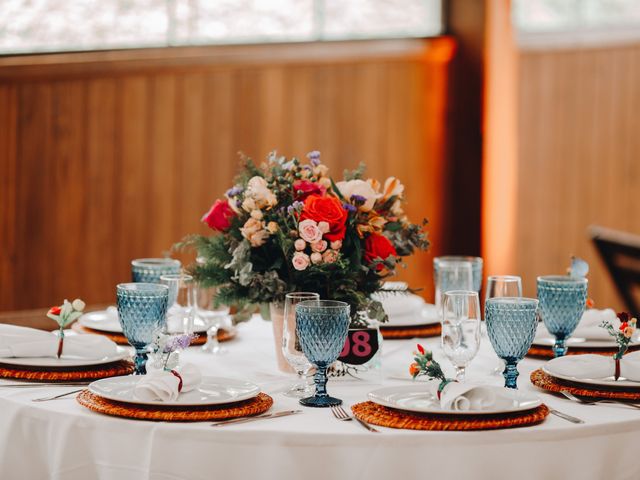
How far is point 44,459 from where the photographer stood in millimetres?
1700

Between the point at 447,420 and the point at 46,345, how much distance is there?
857mm

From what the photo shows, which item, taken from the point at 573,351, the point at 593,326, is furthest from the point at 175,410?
the point at 593,326

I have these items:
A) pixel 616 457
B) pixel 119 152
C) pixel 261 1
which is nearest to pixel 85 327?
pixel 616 457

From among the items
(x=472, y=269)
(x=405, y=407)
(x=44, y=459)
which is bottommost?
(x=44, y=459)

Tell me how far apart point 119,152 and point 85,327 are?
2501 mm

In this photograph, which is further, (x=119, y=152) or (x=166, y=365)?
(x=119, y=152)

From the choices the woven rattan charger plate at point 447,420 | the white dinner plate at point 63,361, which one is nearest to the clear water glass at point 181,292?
the white dinner plate at point 63,361

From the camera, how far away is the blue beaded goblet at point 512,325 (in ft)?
5.89

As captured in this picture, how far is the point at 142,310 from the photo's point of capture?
1861 mm

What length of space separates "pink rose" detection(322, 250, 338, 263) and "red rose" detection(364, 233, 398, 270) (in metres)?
0.11

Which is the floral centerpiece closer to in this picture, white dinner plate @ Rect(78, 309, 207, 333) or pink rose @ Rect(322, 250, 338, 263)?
pink rose @ Rect(322, 250, 338, 263)

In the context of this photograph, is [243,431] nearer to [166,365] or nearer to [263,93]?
[166,365]

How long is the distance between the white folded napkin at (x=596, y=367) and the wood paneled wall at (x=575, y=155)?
3.68 meters

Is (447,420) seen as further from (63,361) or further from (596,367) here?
(63,361)
